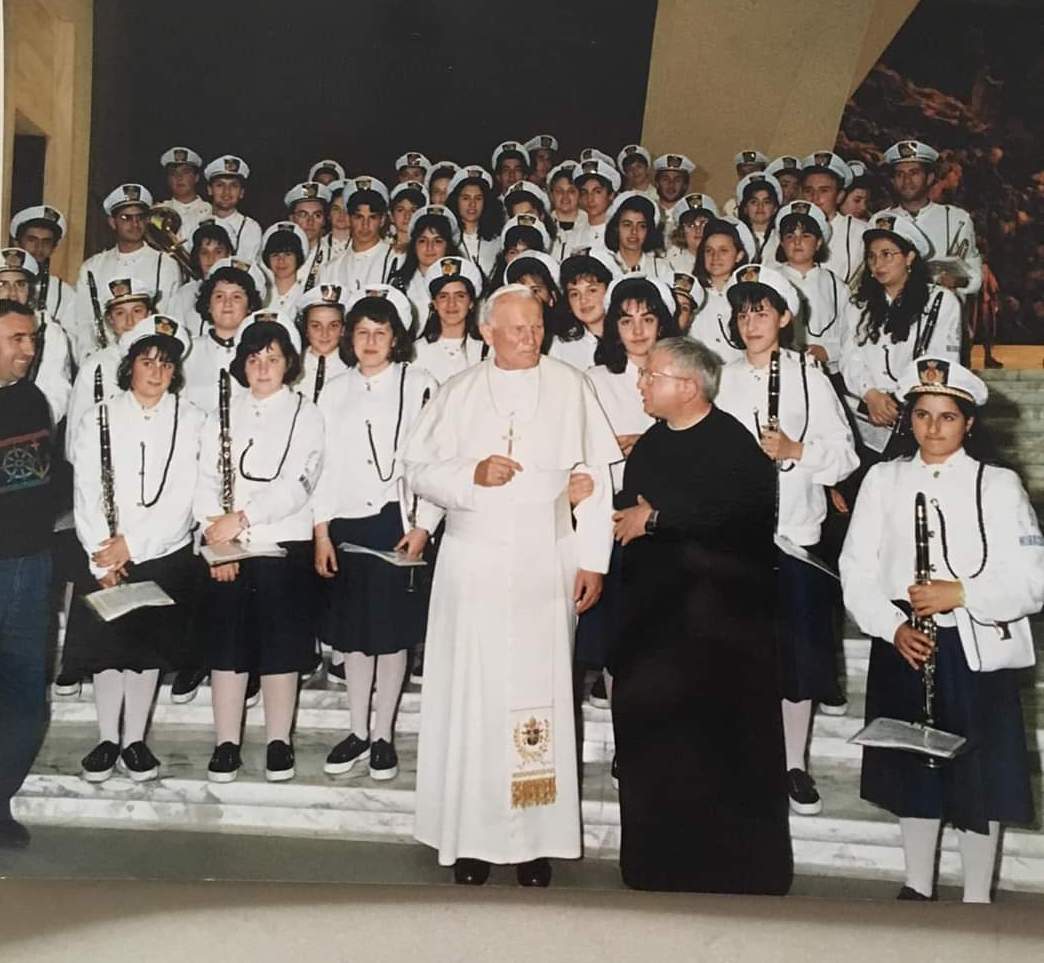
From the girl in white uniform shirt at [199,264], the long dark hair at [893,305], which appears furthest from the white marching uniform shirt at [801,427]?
the girl in white uniform shirt at [199,264]

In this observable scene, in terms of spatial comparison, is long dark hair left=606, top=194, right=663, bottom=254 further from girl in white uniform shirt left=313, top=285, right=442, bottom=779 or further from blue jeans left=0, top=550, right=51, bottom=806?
blue jeans left=0, top=550, right=51, bottom=806

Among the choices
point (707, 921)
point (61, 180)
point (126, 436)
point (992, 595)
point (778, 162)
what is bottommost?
point (707, 921)

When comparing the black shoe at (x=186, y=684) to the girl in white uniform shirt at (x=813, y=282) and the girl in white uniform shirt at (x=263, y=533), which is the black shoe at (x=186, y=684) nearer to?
the girl in white uniform shirt at (x=263, y=533)

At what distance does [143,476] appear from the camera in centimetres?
253

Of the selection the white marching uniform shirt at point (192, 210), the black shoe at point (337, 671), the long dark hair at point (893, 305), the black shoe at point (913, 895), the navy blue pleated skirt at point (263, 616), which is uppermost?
the white marching uniform shirt at point (192, 210)

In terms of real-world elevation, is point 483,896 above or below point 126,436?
below

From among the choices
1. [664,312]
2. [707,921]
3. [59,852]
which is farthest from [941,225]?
[59,852]

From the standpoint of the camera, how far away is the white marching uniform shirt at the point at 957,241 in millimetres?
2521

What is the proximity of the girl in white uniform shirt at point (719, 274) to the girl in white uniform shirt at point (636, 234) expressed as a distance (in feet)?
0.32

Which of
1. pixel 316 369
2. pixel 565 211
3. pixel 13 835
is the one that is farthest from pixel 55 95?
pixel 13 835

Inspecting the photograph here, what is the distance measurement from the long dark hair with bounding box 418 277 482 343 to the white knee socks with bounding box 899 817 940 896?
1.47 m

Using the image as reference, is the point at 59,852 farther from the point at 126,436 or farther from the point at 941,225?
the point at 941,225

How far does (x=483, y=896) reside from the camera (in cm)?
250

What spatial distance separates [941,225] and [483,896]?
1.90 meters
